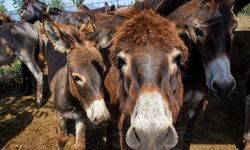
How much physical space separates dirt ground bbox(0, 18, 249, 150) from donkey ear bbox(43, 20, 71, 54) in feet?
6.12

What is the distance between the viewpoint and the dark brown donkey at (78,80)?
3.37 metres

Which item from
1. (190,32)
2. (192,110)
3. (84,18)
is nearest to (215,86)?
(190,32)

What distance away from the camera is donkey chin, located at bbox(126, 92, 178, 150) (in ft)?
6.84

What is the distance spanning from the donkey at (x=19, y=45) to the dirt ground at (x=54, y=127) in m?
0.86

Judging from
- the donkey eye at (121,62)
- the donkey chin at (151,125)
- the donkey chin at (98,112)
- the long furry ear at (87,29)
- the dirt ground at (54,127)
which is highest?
the donkey eye at (121,62)

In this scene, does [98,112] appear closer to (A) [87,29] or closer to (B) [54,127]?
(A) [87,29]

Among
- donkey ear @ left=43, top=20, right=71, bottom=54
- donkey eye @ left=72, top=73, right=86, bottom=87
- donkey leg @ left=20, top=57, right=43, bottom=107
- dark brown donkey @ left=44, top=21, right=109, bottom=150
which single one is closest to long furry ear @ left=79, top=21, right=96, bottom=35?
dark brown donkey @ left=44, top=21, right=109, bottom=150

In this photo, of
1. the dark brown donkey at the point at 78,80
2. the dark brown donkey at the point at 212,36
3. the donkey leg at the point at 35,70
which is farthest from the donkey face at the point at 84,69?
the donkey leg at the point at 35,70

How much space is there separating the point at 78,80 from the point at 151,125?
5.17 ft

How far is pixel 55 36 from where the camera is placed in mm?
3604

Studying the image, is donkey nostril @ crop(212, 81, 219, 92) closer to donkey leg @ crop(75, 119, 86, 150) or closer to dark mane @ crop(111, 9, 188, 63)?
dark mane @ crop(111, 9, 188, 63)

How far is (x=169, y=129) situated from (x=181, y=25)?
4.65ft

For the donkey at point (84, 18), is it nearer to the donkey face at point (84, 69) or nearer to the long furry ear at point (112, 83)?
the donkey face at point (84, 69)

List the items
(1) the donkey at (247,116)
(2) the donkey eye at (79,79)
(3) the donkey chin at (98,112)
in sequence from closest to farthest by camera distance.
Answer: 1. (3) the donkey chin at (98,112)
2. (2) the donkey eye at (79,79)
3. (1) the donkey at (247,116)
